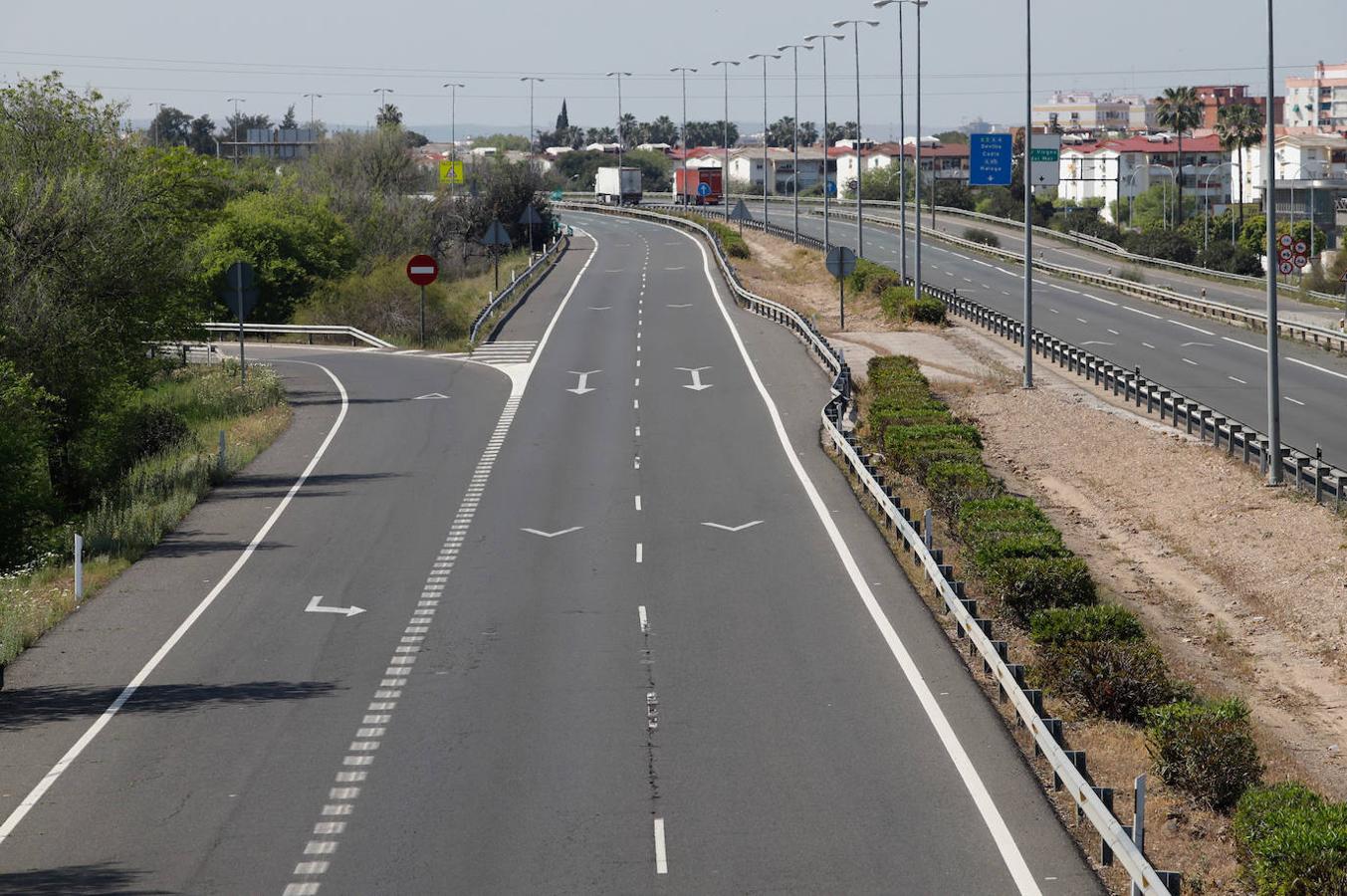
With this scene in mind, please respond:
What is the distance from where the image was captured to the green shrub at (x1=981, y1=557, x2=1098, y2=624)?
2086cm

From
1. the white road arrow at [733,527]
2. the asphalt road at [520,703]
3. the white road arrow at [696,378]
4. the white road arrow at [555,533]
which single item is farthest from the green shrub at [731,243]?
the white road arrow at [555,533]

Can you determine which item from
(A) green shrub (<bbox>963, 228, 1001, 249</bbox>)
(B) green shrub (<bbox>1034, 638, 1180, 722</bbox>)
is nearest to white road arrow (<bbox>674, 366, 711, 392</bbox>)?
(B) green shrub (<bbox>1034, 638, 1180, 722</bbox>)

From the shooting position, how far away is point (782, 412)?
126 feet

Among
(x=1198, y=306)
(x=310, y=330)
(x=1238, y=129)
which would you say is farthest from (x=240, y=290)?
(x=1238, y=129)

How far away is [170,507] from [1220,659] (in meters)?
17.1

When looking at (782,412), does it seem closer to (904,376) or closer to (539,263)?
(904,376)

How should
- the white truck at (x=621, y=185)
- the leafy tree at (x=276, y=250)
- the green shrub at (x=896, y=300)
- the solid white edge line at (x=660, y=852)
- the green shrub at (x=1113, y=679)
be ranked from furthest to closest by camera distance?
the white truck at (x=621, y=185), the leafy tree at (x=276, y=250), the green shrub at (x=896, y=300), the green shrub at (x=1113, y=679), the solid white edge line at (x=660, y=852)

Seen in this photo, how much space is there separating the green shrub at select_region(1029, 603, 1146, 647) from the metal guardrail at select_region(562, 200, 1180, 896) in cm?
58

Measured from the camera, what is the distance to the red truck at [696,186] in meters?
146

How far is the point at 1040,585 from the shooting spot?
20922 millimetres

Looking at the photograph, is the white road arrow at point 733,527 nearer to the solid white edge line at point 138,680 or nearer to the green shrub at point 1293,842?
the solid white edge line at point 138,680

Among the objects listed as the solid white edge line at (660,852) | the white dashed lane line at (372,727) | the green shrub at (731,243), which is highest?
the green shrub at (731,243)

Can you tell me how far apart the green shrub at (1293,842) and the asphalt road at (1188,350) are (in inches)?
981

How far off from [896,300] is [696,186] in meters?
98.6
